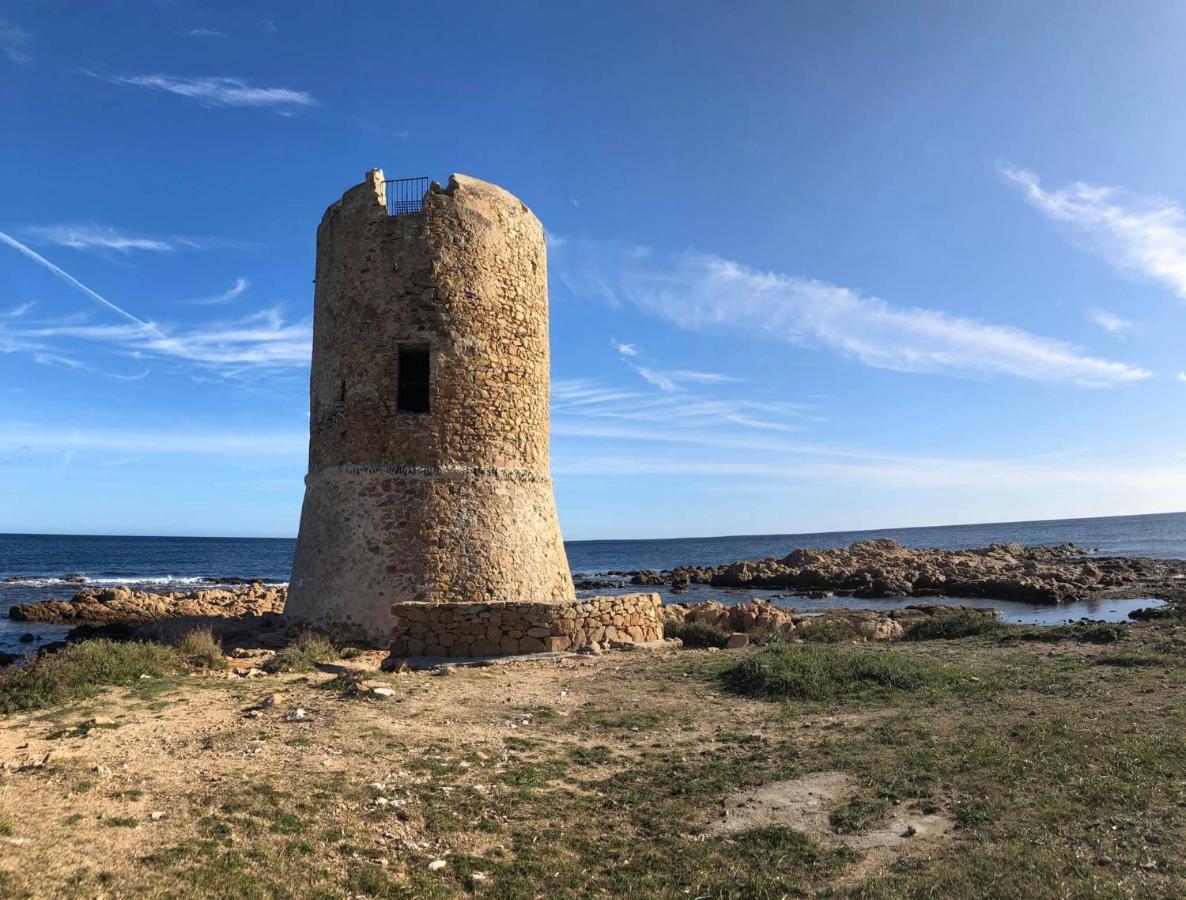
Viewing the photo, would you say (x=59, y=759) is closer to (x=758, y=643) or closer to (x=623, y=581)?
(x=758, y=643)

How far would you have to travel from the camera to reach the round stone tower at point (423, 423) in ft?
39.0

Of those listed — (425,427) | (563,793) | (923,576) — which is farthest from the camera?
(923,576)

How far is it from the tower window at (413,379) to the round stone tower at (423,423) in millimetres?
24

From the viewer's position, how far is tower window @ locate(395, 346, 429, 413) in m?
12.6

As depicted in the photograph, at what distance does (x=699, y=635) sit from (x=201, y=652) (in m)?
7.84

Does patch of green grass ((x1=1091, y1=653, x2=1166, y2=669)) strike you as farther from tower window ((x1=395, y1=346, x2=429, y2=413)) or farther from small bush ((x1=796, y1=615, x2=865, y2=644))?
tower window ((x1=395, y1=346, x2=429, y2=413))

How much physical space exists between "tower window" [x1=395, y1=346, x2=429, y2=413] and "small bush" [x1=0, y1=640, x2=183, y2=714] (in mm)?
5064

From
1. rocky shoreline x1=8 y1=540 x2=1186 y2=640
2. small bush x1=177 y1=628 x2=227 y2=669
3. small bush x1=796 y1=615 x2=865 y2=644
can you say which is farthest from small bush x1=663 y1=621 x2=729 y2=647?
small bush x1=177 y1=628 x2=227 y2=669

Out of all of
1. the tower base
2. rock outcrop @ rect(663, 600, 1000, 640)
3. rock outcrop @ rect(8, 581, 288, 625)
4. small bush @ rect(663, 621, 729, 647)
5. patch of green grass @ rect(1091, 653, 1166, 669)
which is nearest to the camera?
patch of green grass @ rect(1091, 653, 1166, 669)

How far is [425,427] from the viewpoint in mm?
12266

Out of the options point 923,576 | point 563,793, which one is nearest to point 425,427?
point 563,793

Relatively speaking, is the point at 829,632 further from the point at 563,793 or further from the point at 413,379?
the point at 563,793

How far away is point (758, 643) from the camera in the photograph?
13.4 meters

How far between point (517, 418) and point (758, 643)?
5.86 m
